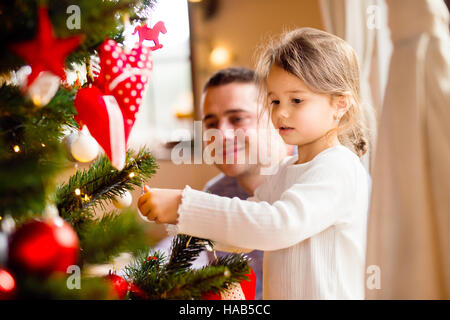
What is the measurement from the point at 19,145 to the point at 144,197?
0.20 meters

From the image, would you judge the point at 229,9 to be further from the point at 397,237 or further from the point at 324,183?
the point at 397,237

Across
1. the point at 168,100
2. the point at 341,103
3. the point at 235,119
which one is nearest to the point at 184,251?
the point at 341,103

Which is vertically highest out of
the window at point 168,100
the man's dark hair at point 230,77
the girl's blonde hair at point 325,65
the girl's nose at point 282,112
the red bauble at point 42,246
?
the window at point 168,100

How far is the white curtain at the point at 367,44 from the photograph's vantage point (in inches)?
34.4

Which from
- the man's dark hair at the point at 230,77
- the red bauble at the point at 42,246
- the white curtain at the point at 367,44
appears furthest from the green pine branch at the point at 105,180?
the man's dark hair at the point at 230,77

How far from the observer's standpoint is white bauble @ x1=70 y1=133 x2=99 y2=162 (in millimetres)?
471

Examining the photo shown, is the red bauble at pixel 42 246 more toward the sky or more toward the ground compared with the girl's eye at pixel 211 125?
more toward the ground

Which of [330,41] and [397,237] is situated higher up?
[330,41]

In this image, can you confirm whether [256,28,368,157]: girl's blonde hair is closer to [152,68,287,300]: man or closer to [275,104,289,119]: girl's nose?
[275,104,289,119]: girl's nose

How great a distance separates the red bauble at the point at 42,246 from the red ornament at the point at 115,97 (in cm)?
15

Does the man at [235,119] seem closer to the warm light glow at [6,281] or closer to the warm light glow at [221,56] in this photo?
the warm light glow at [6,281]

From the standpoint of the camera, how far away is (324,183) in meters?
0.58

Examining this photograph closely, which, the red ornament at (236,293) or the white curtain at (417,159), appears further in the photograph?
the red ornament at (236,293)
